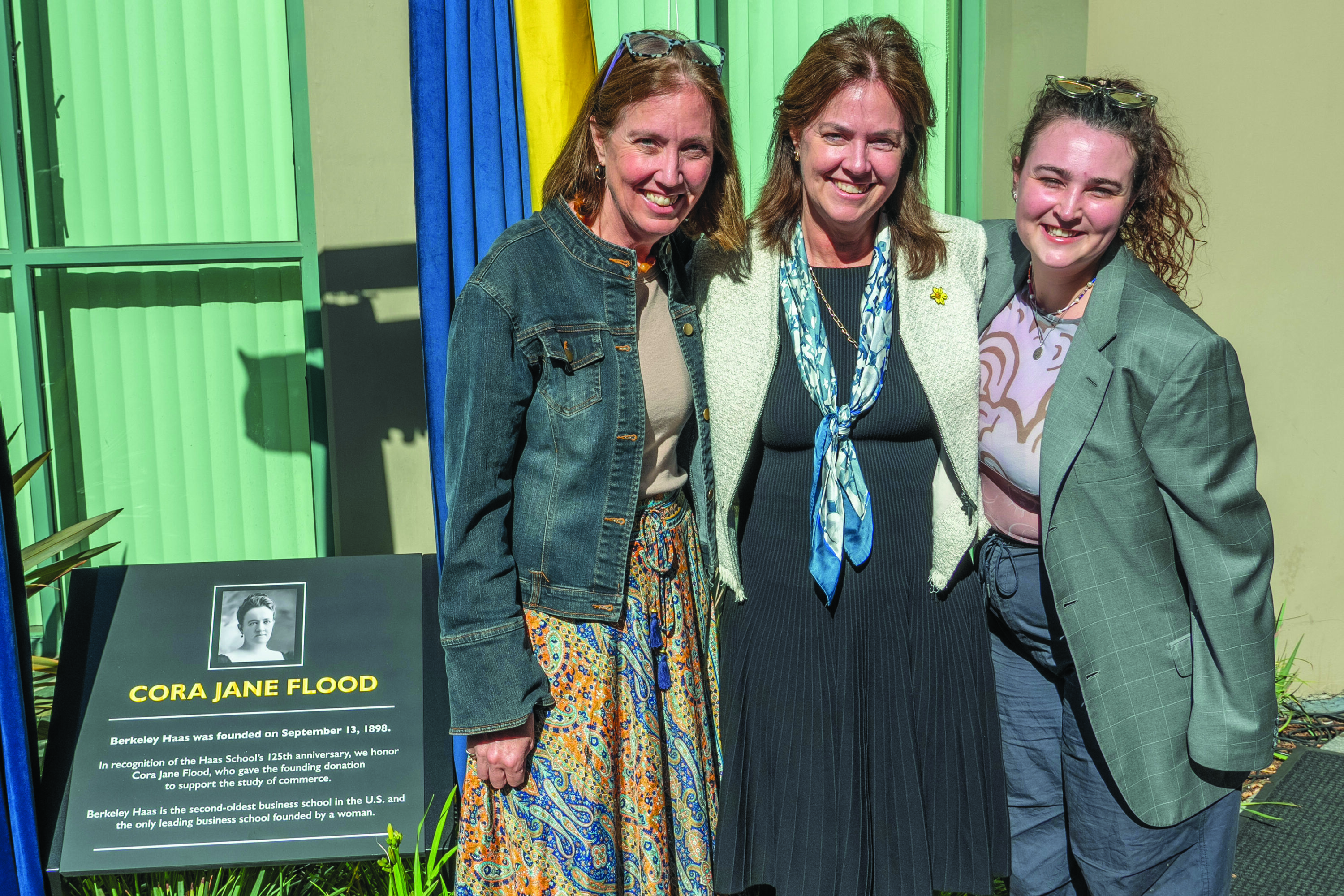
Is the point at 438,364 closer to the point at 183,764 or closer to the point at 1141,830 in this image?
the point at 183,764

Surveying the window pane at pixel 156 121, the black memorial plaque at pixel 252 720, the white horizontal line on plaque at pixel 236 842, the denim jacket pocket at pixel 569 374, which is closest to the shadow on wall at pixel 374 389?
the window pane at pixel 156 121

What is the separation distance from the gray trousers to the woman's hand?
1.09 metres

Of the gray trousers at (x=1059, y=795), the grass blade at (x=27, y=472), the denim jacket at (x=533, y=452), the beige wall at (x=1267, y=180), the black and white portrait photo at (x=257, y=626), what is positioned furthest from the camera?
the beige wall at (x=1267, y=180)

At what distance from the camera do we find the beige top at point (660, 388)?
6.68 ft

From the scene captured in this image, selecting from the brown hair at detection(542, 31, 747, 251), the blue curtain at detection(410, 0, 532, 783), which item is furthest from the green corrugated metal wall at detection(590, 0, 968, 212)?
the brown hair at detection(542, 31, 747, 251)

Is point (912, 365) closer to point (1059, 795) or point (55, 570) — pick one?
point (1059, 795)

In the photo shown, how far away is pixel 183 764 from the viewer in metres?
2.57

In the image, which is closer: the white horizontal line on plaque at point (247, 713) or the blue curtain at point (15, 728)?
the blue curtain at point (15, 728)

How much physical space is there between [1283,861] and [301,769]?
3059mm

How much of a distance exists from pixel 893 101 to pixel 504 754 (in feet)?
5.05

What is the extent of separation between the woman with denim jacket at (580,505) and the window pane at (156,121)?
1.94 meters

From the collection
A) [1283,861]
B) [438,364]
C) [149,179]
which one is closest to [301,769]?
[438,364]

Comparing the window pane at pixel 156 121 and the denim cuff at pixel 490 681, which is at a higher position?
the window pane at pixel 156 121

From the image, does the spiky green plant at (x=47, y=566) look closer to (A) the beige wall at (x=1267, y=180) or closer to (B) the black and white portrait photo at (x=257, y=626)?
(B) the black and white portrait photo at (x=257, y=626)
